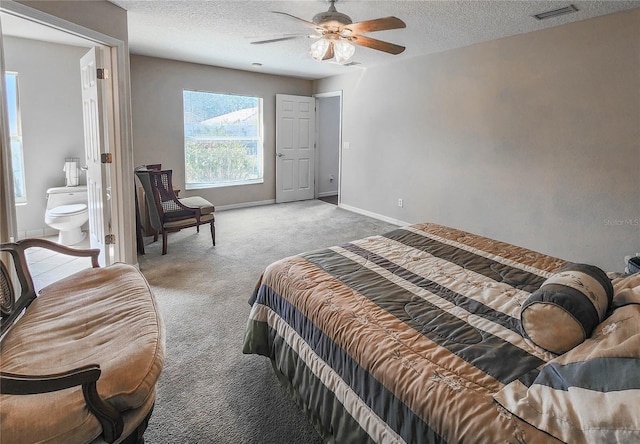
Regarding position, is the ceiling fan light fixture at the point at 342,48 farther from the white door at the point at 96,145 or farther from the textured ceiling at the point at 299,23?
the white door at the point at 96,145

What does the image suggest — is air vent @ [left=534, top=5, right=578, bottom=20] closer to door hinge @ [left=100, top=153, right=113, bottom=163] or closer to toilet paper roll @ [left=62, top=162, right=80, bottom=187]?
door hinge @ [left=100, top=153, right=113, bottom=163]

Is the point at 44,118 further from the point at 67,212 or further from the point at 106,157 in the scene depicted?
the point at 106,157

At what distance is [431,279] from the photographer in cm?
187

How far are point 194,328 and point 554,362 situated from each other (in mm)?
2237

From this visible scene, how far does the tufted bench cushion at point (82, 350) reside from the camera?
110 centimetres

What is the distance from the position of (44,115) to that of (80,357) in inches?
176

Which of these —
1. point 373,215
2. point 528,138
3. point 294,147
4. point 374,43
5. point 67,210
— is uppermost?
point 374,43

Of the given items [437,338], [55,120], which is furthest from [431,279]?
[55,120]

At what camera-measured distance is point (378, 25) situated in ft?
7.81

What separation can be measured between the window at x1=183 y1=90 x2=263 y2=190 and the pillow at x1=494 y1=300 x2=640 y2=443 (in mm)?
5728

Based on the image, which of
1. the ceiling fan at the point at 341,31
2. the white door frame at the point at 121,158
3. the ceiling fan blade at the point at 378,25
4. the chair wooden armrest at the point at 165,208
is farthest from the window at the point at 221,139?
the ceiling fan blade at the point at 378,25

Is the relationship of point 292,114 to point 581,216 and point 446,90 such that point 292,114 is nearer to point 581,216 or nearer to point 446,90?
point 446,90

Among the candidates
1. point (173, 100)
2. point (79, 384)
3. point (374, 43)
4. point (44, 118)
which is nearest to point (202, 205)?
point (173, 100)

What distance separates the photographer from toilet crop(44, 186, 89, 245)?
4.19 meters
